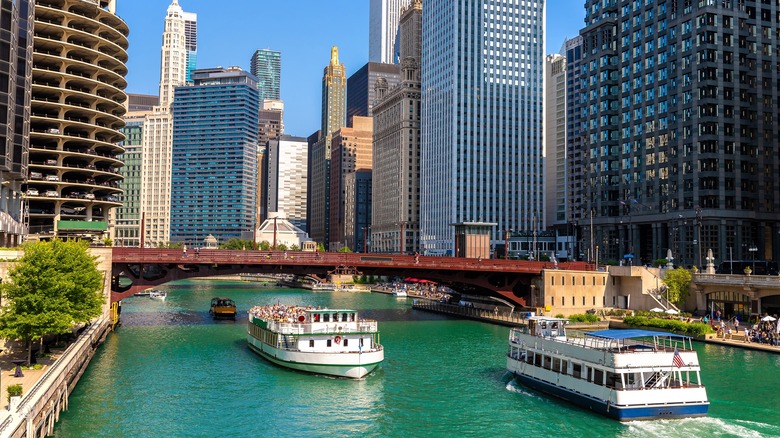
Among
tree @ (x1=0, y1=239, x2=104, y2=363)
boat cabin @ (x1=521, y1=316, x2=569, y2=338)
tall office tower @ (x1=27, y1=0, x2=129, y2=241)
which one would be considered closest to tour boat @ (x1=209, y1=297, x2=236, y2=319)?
tall office tower @ (x1=27, y1=0, x2=129, y2=241)

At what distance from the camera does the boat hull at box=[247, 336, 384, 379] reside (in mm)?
64250

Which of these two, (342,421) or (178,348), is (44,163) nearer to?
(178,348)

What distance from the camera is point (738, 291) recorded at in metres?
95.5

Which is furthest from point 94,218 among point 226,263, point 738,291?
point 738,291

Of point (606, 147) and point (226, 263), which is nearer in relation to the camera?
point (226, 263)

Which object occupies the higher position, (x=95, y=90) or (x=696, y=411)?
(x=95, y=90)

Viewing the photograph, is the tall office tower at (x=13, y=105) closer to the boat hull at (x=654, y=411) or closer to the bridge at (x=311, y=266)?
the bridge at (x=311, y=266)

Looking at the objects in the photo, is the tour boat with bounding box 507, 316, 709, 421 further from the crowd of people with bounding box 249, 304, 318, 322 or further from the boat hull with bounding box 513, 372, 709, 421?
the crowd of people with bounding box 249, 304, 318, 322

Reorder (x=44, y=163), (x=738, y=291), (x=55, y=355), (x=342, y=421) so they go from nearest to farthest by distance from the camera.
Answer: (x=342, y=421), (x=55, y=355), (x=738, y=291), (x=44, y=163)

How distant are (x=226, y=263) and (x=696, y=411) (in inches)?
2492

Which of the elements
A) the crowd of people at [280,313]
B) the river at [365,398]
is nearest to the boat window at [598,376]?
the river at [365,398]

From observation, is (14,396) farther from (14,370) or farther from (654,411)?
(654,411)

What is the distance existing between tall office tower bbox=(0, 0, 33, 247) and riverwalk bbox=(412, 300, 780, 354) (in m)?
66.8

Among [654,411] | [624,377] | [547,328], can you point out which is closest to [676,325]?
[547,328]
